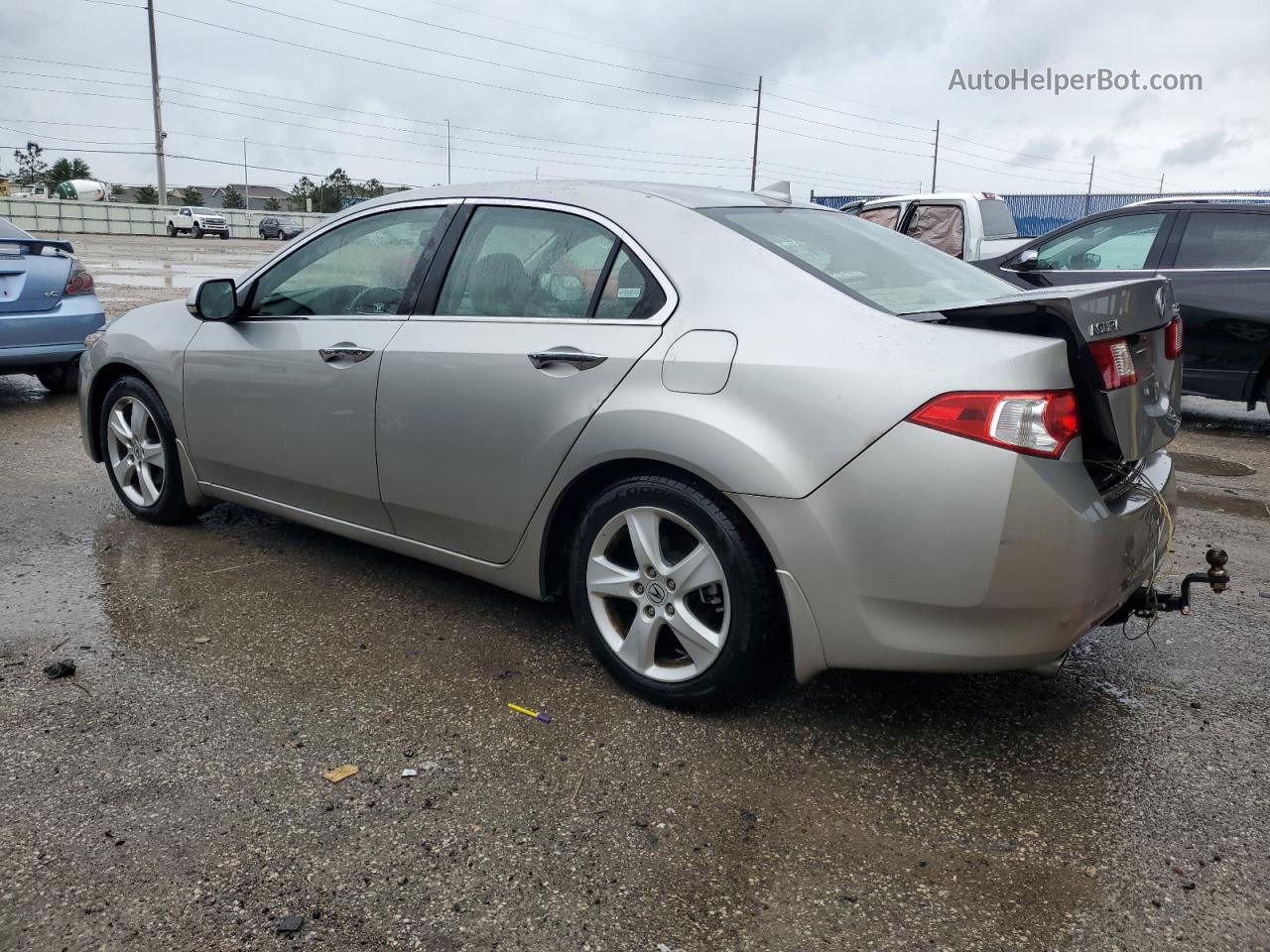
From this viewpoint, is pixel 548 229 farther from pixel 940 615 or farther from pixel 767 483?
pixel 940 615

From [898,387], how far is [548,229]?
1.43m

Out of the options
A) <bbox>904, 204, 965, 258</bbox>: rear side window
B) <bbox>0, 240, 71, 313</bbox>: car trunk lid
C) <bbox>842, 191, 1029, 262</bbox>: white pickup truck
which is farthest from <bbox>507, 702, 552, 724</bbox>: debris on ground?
<bbox>904, 204, 965, 258</bbox>: rear side window

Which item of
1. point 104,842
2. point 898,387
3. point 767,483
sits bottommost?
point 104,842

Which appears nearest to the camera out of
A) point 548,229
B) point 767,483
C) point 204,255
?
point 767,483

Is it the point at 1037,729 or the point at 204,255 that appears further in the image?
the point at 204,255

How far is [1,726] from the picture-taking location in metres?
2.96

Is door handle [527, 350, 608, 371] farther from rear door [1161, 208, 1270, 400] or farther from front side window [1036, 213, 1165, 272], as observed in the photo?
front side window [1036, 213, 1165, 272]

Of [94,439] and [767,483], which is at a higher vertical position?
[767,483]

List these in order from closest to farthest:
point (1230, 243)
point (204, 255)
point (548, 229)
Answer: point (548, 229), point (1230, 243), point (204, 255)

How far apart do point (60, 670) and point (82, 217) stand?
186ft

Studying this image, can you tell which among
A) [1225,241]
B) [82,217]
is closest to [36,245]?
[1225,241]

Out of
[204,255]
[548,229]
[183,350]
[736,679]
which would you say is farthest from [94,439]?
[204,255]

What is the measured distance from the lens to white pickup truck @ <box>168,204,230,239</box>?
52.1 m

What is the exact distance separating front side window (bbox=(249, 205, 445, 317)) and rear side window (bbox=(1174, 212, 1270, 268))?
618cm
